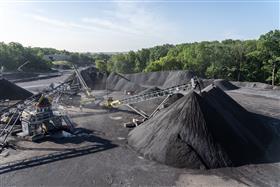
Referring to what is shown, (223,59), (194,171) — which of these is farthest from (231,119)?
(223,59)

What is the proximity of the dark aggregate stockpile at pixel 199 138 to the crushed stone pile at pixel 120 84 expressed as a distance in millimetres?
22688

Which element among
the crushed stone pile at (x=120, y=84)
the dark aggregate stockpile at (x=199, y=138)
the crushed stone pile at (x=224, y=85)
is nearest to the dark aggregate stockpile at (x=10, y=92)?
the crushed stone pile at (x=120, y=84)

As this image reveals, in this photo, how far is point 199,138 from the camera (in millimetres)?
17031

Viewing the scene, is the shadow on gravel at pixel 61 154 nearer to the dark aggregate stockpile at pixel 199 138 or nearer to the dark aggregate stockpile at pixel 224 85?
the dark aggregate stockpile at pixel 199 138

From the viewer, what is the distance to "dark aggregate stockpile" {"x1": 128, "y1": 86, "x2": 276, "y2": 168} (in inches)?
641

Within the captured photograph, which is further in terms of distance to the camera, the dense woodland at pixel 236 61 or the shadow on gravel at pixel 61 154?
the dense woodland at pixel 236 61

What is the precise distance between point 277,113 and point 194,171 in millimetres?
16331

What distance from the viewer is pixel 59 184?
47.4 feet

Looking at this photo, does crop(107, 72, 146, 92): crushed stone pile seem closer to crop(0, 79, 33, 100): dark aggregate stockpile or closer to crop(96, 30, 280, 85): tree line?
crop(96, 30, 280, 85): tree line

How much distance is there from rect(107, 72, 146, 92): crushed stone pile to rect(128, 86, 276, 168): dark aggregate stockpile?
2269cm

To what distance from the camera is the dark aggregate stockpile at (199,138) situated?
53.4 feet

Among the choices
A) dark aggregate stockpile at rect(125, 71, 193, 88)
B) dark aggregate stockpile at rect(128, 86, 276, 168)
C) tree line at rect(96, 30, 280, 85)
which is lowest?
dark aggregate stockpile at rect(128, 86, 276, 168)

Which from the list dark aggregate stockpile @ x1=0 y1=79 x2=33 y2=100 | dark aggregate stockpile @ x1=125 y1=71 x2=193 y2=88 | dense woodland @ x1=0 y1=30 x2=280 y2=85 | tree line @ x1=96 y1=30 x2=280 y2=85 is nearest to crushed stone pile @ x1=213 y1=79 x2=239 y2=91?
dark aggregate stockpile @ x1=125 y1=71 x2=193 y2=88

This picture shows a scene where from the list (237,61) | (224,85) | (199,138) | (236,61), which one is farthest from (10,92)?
(237,61)
